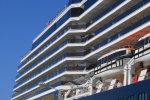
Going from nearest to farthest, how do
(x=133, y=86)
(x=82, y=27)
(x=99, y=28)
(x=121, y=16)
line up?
(x=133, y=86)
(x=121, y=16)
(x=99, y=28)
(x=82, y=27)

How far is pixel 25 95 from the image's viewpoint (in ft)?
289

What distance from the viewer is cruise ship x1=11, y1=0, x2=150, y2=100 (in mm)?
38750

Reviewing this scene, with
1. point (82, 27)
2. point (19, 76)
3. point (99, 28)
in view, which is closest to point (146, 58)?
point (99, 28)

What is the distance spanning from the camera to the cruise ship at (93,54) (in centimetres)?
3875

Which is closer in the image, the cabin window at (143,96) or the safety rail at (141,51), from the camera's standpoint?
the cabin window at (143,96)

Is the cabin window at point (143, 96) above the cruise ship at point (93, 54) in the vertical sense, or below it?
below

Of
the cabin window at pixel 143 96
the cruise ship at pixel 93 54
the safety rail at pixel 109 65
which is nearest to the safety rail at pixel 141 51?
the cruise ship at pixel 93 54

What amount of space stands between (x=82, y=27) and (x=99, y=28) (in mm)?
7433

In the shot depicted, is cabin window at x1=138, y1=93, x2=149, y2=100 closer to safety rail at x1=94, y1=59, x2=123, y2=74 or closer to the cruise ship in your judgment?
the cruise ship

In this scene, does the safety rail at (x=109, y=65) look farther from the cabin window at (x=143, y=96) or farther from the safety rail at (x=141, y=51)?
the cabin window at (x=143, y=96)

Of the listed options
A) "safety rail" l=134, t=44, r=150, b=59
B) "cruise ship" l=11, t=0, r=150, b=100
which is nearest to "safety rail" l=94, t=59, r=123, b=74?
"cruise ship" l=11, t=0, r=150, b=100

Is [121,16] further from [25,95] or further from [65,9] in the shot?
[25,95]

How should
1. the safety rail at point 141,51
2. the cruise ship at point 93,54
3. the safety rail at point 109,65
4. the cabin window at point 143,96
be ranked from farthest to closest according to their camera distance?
the safety rail at point 109,65 → the cruise ship at point 93,54 → the safety rail at point 141,51 → the cabin window at point 143,96

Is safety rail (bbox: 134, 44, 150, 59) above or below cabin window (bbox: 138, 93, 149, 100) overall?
above
